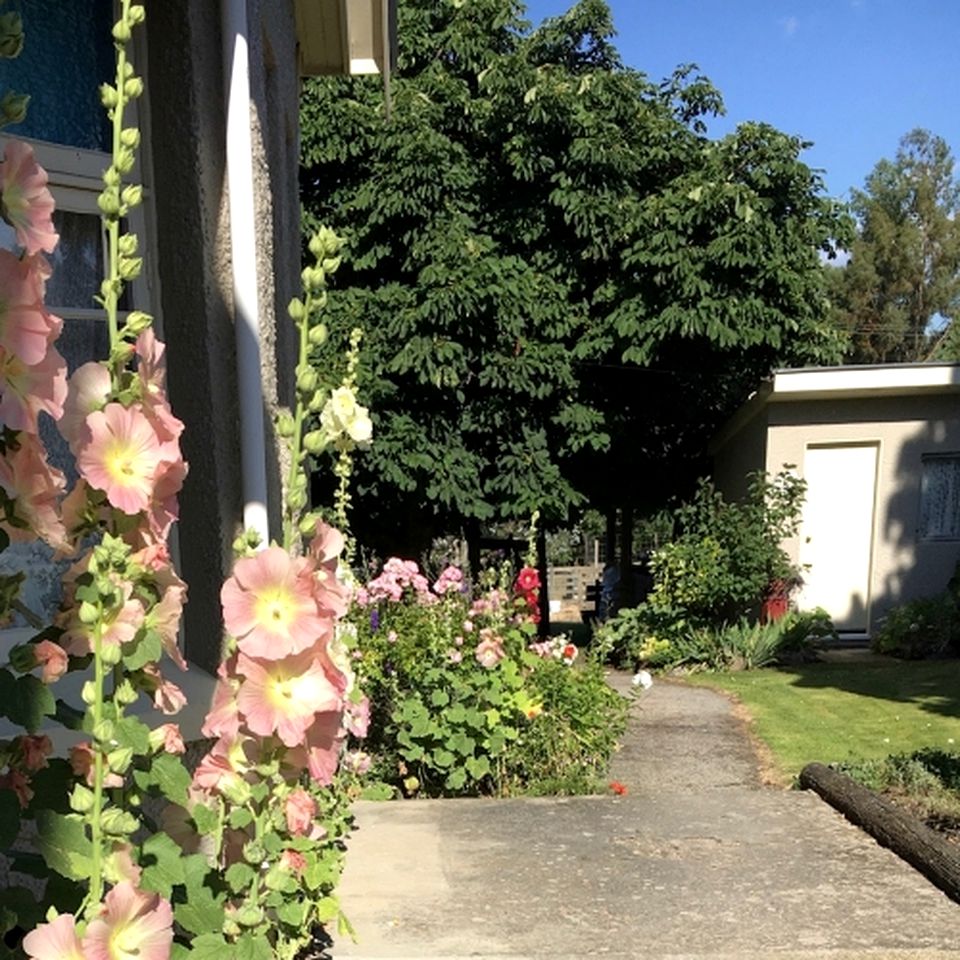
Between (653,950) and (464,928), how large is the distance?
61cm

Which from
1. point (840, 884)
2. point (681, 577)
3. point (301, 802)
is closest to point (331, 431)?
point (301, 802)

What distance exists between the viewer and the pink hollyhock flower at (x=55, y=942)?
0.82m

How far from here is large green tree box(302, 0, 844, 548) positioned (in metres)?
11.1

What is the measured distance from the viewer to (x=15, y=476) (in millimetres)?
879

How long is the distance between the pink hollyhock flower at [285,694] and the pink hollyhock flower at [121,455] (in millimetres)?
210

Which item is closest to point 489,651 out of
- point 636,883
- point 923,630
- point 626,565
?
point 636,883

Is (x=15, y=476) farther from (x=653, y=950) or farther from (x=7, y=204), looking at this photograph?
(x=653, y=950)

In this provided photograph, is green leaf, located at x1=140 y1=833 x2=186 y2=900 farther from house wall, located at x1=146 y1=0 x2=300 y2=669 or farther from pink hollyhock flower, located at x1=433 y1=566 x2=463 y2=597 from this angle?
pink hollyhock flower, located at x1=433 y1=566 x2=463 y2=597

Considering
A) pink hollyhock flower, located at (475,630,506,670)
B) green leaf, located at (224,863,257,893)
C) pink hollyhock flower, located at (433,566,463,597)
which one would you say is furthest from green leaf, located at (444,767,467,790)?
green leaf, located at (224,863,257,893)

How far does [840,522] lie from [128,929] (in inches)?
454

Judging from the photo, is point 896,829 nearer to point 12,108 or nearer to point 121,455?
point 121,455

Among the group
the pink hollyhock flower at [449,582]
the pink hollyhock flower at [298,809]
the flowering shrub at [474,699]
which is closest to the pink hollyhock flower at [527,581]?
the flowering shrub at [474,699]

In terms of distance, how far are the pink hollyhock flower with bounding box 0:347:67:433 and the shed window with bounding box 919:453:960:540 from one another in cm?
1180

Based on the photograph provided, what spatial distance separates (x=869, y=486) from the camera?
11422 millimetres
